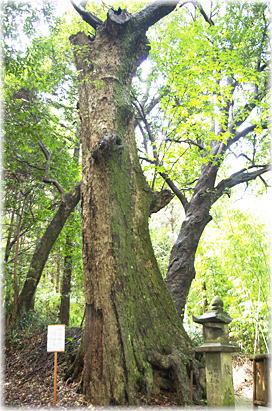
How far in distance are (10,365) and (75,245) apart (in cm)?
463

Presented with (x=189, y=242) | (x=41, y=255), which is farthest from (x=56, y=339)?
(x=189, y=242)

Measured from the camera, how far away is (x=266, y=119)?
7793 millimetres

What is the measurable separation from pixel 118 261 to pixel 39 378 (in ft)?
8.04

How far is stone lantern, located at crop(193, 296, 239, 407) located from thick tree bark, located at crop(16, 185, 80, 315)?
185 inches

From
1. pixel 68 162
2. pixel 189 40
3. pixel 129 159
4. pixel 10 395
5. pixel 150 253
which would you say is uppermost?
pixel 189 40

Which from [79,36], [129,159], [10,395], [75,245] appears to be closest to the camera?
[10,395]

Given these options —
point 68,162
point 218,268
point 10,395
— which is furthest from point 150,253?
point 218,268

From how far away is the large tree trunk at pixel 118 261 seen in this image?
395 cm

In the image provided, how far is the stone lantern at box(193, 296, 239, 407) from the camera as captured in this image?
3.67m

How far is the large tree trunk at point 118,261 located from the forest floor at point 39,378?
0.76ft

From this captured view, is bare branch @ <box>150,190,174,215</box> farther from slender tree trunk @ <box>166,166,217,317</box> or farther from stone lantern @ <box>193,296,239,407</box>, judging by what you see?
slender tree trunk @ <box>166,166,217,317</box>

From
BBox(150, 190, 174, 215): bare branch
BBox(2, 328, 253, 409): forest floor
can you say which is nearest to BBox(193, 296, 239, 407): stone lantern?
BBox(2, 328, 253, 409): forest floor

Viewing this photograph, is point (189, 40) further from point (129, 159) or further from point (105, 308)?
point (105, 308)

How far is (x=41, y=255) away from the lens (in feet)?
26.2
